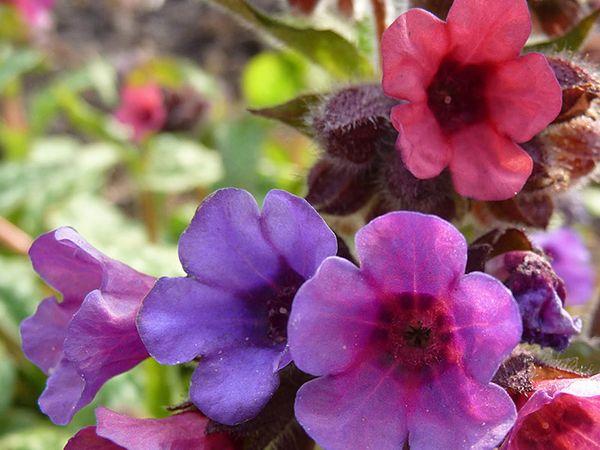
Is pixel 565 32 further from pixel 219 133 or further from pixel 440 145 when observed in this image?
pixel 219 133

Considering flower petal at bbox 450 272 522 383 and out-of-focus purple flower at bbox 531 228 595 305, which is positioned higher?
flower petal at bbox 450 272 522 383

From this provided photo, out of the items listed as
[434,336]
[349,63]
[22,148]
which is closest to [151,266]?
[349,63]

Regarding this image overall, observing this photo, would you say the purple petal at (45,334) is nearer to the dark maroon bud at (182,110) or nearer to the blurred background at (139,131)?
the blurred background at (139,131)

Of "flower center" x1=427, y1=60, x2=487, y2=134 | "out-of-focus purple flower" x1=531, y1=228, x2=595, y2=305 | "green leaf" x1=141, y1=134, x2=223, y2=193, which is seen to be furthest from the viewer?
"green leaf" x1=141, y1=134, x2=223, y2=193

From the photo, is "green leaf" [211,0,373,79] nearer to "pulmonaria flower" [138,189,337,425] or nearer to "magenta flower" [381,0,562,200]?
"magenta flower" [381,0,562,200]

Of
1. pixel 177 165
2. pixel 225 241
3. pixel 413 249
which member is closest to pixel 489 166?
pixel 413 249

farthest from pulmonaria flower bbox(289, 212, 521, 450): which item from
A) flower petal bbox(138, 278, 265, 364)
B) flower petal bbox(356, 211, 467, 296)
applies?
flower petal bbox(138, 278, 265, 364)
